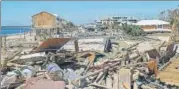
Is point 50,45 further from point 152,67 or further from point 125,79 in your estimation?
point 125,79

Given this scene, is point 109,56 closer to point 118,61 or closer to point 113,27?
point 118,61

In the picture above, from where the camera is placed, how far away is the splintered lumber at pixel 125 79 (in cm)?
924

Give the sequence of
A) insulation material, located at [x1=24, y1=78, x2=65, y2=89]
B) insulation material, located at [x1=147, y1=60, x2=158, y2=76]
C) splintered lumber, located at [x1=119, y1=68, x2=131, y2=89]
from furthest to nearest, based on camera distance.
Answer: insulation material, located at [x1=147, y1=60, x2=158, y2=76] < splintered lumber, located at [x1=119, y1=68, x2=131, y2=89] < insulation material, located at [x1=24, y1=78, x2=65, y2=89]

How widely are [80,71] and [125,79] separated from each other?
8.47 ft

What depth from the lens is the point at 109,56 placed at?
47.5ft

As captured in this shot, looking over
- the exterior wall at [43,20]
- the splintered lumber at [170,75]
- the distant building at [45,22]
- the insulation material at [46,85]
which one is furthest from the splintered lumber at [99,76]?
the exterior wall at [43,20]

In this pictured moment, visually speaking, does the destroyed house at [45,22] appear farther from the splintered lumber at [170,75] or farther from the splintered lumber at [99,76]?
the splintered lumber at [170,75]

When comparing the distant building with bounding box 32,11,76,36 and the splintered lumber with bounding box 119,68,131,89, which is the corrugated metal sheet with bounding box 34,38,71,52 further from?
the distant building with bounding box 32,11,76,36

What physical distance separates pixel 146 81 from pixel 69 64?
141 inches

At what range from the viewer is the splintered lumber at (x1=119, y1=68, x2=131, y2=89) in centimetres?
924

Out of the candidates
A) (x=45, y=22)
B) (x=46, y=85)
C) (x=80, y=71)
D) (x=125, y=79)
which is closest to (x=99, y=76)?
(x=125, y=79)

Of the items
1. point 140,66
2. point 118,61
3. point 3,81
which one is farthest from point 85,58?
point 3,81

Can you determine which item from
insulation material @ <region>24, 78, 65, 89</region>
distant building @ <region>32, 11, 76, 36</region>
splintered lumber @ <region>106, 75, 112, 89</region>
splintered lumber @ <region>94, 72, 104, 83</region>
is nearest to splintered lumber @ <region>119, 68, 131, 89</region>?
splintered lumber @ <region>106, 75, 112, 89</region>

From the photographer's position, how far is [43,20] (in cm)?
5034
